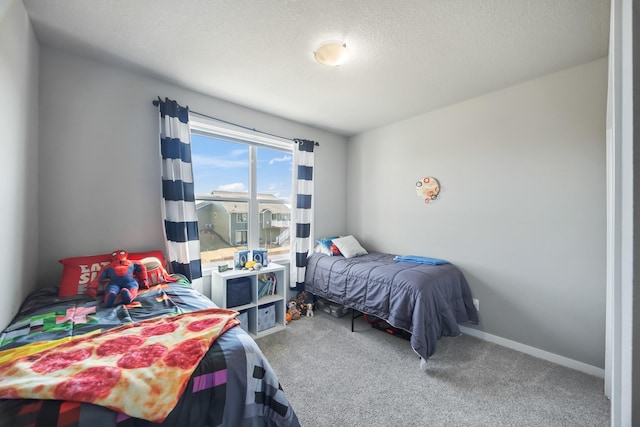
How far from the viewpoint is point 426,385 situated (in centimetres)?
190

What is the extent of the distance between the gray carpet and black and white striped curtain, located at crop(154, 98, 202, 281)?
3.81 ft

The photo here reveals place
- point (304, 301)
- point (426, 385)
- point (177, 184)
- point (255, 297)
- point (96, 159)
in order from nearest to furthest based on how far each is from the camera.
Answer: point (426, 385) < point (96, 159) < point (177, 184) < point (255, 297) < point (304, 301)

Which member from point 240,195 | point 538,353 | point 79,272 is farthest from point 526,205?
point 79,272

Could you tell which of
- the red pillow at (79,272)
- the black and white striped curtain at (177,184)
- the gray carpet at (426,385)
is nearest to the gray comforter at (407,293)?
the gray carpet at (426,385)

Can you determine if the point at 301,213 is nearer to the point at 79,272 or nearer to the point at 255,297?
the point at 255,297

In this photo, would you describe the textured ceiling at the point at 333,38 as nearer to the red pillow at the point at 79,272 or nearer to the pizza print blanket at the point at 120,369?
the red pillow at the point at 79,272

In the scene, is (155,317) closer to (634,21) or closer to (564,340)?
(634,21)

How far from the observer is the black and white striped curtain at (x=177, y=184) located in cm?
227

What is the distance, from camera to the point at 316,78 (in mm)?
2240

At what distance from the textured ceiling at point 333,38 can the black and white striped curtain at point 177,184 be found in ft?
1.14

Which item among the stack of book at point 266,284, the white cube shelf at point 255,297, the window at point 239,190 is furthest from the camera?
the stack of book at point 266,284

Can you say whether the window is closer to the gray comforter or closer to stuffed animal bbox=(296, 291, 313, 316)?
stuffed animal bbox=(296, 291, 313, 316)

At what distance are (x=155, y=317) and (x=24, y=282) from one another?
95cm

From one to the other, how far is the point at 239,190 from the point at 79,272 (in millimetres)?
1557
